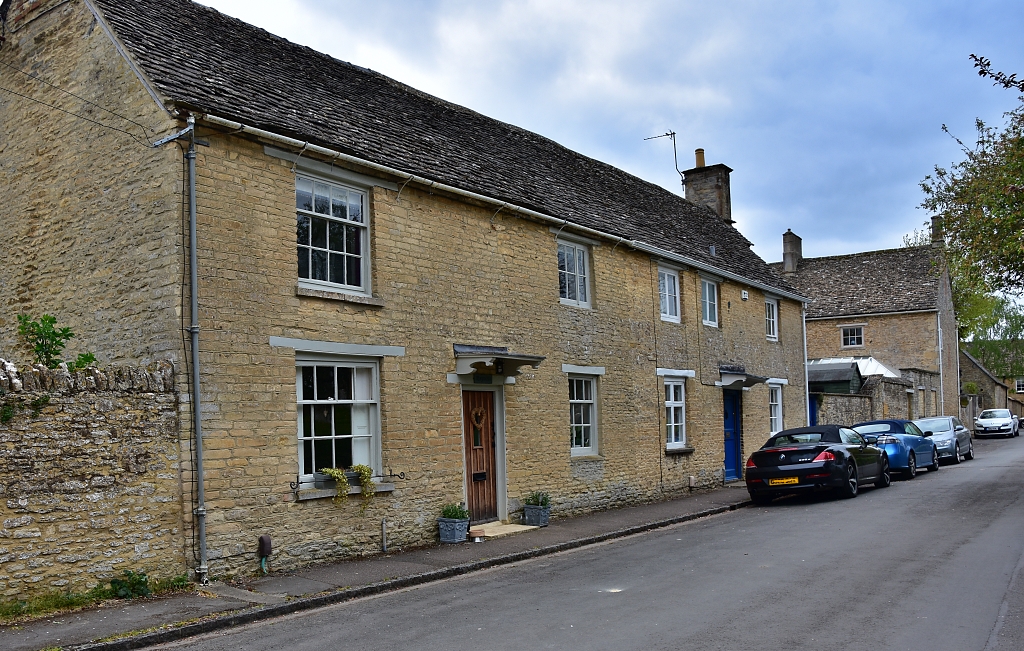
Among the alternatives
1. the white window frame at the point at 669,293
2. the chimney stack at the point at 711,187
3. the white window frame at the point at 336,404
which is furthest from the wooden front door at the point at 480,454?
the chimney stack at the point at 711,187

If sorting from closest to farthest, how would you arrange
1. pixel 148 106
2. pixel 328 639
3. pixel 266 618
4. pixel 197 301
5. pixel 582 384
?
pixel 328 639
pixel 266 618
pixel 197 301
pixel 148 106
pixel 582 384

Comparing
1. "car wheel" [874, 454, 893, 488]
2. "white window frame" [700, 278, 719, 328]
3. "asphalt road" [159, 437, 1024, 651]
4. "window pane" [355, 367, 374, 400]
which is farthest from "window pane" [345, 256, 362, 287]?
"car wheel" [874, 454, 893, 488]

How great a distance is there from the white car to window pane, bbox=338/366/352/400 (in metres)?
42.7

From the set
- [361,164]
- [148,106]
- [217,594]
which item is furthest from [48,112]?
[217,594]

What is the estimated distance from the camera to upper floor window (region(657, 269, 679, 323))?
19219 mm

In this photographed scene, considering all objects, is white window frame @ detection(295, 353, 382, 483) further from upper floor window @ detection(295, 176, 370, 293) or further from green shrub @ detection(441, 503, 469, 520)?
green shrub @ detection(441, 503, 469, 520)

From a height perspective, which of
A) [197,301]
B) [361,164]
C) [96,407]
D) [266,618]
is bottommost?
[266,618]

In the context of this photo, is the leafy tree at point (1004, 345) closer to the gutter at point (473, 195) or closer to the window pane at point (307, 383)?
the gutter at point (473, 195)

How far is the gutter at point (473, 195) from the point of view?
10.3 metres

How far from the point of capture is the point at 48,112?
38.8 ft

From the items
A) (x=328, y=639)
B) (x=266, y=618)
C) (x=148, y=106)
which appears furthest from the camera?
(x=148, y=106)

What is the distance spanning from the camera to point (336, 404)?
11336 mm

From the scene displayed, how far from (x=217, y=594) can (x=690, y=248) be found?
576 inches

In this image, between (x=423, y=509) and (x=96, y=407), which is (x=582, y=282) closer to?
(x=423, y=509)
